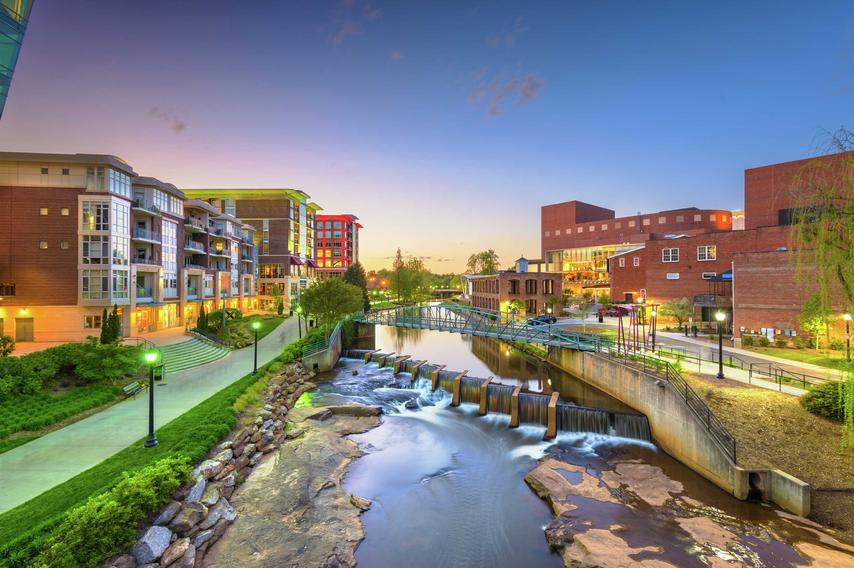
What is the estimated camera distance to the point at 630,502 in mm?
13320

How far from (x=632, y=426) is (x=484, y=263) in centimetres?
10137

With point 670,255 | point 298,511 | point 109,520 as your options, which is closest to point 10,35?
point 109,520

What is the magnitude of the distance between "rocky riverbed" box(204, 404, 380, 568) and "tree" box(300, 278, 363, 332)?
19.8 m

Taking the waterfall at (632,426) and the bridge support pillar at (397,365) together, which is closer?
the waterfall at (632,426)

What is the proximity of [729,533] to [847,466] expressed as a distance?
209 inches

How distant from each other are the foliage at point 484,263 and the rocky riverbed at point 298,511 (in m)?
96.3

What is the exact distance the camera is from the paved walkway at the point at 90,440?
10.7 m

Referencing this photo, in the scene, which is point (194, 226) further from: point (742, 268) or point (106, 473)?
point (742, 268)

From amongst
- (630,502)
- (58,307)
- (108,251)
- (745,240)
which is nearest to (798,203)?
(630,502)

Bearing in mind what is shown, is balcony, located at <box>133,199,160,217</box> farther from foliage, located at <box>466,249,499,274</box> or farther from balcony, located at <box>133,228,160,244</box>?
foliage, located at <box>466,249,499,274</box>

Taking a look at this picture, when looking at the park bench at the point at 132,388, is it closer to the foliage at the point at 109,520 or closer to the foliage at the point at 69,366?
the foliage at the point at 69,366

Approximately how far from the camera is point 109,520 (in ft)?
28.3

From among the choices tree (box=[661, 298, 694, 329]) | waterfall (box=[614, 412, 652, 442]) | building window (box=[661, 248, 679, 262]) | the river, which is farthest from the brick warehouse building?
the river

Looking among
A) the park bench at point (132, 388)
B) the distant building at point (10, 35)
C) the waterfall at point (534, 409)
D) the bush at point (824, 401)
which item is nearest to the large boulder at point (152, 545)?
the park bench at point (132, 388)
